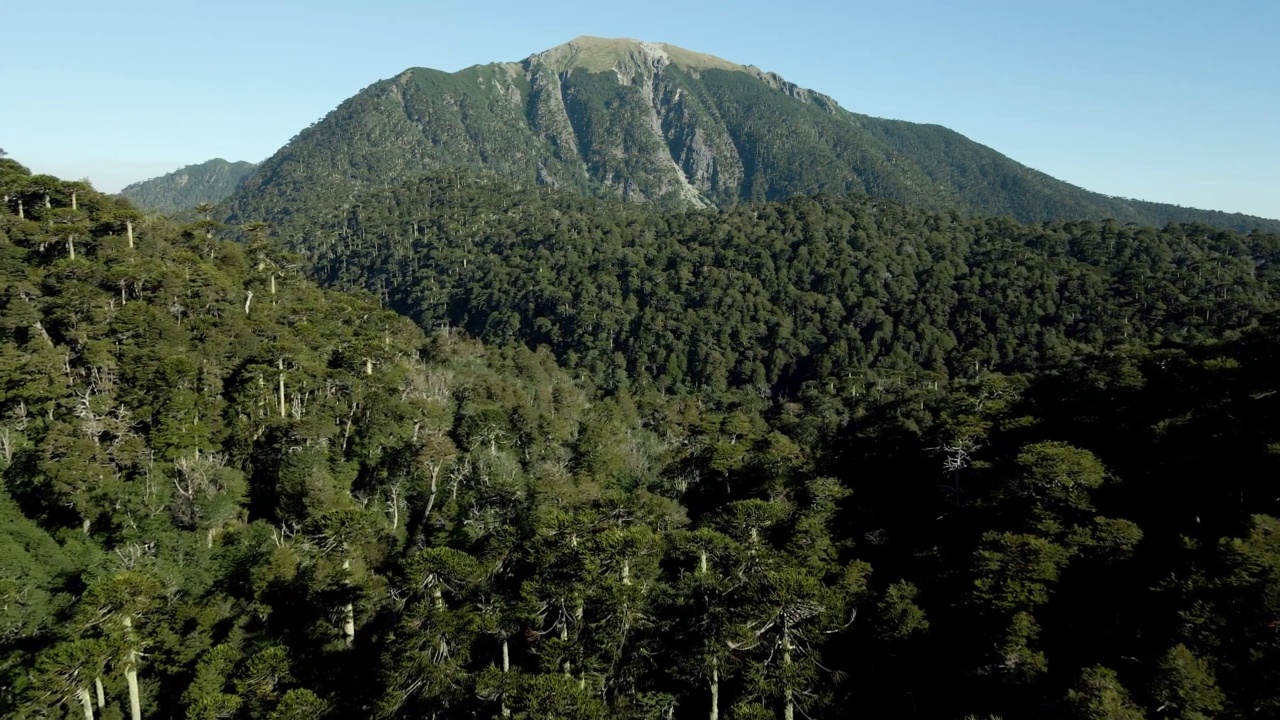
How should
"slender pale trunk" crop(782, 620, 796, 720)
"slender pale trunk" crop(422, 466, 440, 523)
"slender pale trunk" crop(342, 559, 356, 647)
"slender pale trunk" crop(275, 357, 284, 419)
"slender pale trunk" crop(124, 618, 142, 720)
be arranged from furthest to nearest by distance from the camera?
"slender pale trunk" crop(275, 357, 284, 419) → "slender pale trunk" crop(422, 466, 440, 523) → "slender pale trunk" crop(342, 559, 356, 647) → "slender pale trunk" crop(782, 620, 796, 720) → "slender pale trunk" crop(124, 618, 142, 720)

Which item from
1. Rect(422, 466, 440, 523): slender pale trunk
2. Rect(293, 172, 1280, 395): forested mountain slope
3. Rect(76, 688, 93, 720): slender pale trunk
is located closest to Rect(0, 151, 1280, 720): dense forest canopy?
Rect(76, 688, 93, 720): slender pale trunk

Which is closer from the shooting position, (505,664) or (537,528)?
(505,664)

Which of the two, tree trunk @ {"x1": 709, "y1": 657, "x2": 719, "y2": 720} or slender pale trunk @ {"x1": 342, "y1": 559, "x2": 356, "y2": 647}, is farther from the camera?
slender pale trunk @ {"x1": 342, "y1": 559, "x2": 356, "y2": 647}

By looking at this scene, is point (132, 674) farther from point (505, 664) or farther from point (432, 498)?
point (432, 498)

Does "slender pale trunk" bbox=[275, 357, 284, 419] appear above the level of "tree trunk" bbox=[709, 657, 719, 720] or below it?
above

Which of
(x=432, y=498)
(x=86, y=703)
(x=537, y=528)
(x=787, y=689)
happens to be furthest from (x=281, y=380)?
(x=787, y=689)

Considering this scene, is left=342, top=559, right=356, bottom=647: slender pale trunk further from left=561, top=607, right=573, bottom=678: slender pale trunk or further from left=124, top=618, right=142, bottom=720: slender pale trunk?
left=561, top=607, right=573, bottom=678: slender pale trunk

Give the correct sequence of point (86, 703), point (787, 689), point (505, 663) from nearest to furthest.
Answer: point (86, 703) < point (787, 689) < point (505, 663)
